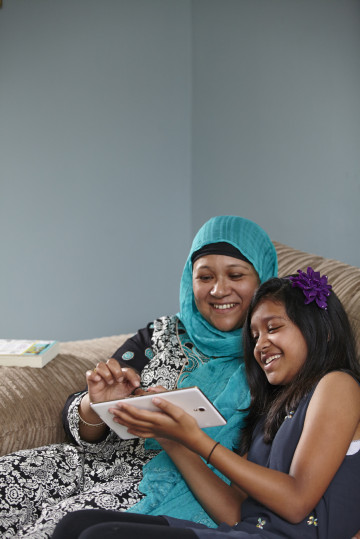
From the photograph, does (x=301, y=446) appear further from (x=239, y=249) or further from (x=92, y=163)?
(x=92, y=163)

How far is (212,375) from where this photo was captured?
1.58m

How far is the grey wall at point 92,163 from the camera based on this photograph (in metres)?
3.17

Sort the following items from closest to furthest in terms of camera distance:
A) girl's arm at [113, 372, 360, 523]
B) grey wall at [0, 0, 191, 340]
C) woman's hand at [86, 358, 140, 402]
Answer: girl's arm at [113, 372, 360, 523] → woman's hand at [86, 358, 140, 402] → grey wall at [0, 0, 191, 340]

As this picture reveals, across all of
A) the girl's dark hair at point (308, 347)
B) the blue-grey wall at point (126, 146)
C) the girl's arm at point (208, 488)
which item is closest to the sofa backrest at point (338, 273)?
the girl's dark hair at point (308, 347)

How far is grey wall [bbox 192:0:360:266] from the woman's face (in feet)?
2.72

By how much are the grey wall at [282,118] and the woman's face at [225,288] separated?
0.83 metres

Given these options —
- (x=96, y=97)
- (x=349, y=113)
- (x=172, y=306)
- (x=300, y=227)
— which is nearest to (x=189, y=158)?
(x=96, y=97)

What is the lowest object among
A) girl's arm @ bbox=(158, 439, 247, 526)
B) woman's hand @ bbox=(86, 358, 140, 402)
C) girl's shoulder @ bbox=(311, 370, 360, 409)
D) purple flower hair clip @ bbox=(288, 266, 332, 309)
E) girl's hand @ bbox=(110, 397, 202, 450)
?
girl's arm @ bbox=(158, 439, 247, 526)

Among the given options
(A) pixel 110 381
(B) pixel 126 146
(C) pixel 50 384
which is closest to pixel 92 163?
(B) pixel 126 146

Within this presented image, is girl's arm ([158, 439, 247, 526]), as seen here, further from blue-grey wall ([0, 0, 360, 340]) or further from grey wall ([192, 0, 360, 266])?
blue-grey wall ([0, 0, 360, 340])

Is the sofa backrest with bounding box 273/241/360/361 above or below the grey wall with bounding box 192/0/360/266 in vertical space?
below

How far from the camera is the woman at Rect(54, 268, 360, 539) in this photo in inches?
42.9

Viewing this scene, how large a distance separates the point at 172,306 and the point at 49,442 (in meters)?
2.02

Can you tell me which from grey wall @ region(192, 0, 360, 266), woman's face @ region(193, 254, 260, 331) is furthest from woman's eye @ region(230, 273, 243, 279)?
grey wall @ region(192, 0, 360, 266)
